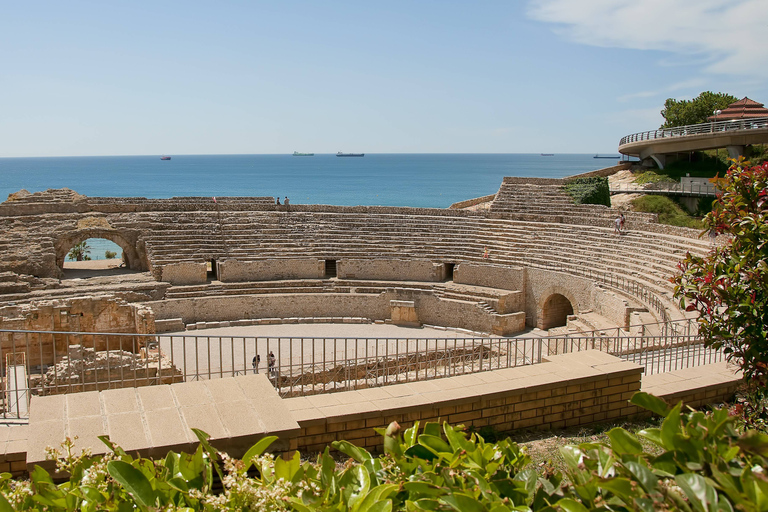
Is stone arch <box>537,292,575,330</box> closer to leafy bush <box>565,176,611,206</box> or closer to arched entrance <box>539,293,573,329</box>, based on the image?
arched entrance <box>539,293,573,329</box>

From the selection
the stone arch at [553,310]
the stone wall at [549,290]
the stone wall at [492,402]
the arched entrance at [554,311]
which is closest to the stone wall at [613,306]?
the stone wall at [549,290]

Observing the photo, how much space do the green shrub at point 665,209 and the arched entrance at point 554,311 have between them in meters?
8.34

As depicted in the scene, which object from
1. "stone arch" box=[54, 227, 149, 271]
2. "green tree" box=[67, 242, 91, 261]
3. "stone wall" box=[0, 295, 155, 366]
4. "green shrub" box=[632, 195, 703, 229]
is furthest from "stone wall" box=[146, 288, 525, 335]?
"green tree" box=[67, 242, 91, 261]

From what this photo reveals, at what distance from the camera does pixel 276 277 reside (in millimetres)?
25859

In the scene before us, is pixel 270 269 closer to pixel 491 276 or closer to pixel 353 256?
pixel 353 256

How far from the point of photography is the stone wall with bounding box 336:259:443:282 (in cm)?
2589

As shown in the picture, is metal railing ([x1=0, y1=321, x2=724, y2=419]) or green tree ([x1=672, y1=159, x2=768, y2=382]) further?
metal railing ([x1=0, y1=321, x2=724, y2=419])

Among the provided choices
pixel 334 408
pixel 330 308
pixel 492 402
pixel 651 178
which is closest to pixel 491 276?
pixel 330 308

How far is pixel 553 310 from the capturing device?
2405 cm

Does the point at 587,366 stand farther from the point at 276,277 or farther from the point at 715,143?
the point at 715,143

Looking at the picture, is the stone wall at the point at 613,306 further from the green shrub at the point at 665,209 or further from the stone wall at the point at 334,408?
the stone wall at the point at 334,408

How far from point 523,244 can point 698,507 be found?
23.6 metres

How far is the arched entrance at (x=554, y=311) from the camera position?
936 inches

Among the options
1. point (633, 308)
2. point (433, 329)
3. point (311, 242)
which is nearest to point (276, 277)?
point (311, 242)
